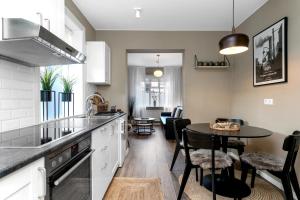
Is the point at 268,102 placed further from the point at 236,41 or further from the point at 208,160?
the point at 208,160

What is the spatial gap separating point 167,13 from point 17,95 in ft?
8.47

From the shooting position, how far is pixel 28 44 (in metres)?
1.42

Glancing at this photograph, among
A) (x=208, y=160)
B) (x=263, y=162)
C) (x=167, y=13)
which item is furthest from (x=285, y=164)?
(x=167, y=13)

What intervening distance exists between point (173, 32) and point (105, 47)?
4.78 ft

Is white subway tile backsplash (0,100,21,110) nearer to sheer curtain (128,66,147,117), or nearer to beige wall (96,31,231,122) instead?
beige wall (96,31,231,122)

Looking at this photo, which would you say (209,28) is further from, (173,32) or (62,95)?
(62,95)

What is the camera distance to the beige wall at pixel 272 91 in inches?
97.9

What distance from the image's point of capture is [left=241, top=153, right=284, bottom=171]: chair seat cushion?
2.16 metres

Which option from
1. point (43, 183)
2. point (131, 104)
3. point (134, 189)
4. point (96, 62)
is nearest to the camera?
point (43, 183)

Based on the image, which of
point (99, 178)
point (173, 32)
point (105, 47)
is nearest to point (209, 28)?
point (173, 32)

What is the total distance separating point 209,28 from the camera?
13.8ft

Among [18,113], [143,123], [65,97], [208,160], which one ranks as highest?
[65,97]

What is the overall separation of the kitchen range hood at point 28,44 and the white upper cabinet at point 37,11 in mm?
134

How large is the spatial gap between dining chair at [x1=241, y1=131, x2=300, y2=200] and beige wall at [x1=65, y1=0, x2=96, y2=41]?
117 inches
